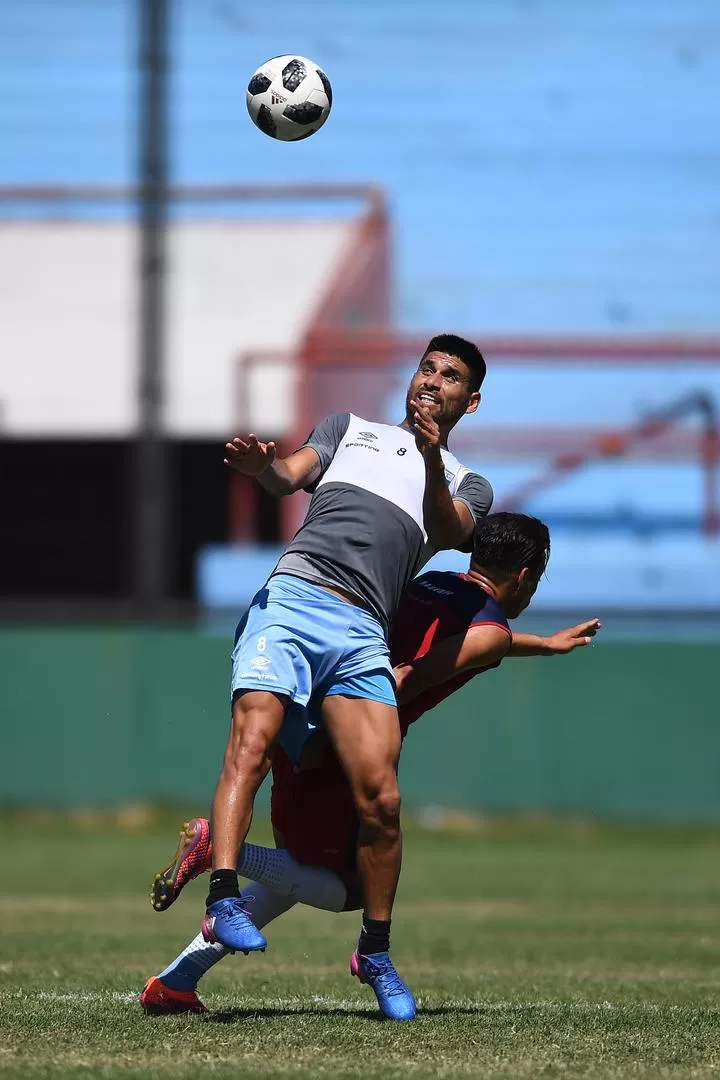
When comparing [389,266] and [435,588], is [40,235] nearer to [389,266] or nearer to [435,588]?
[389,266]

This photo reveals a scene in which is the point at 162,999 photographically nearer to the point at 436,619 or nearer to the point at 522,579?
the point at 436,619

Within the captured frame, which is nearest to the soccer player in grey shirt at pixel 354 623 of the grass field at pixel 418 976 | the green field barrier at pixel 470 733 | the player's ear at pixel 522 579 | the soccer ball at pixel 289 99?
the player's ear at pixel 522 579

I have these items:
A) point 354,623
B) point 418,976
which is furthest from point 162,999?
point 418,976

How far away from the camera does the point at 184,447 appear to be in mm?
19094

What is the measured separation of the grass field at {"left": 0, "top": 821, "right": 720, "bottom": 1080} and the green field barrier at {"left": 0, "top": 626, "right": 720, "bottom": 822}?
1.57 metres

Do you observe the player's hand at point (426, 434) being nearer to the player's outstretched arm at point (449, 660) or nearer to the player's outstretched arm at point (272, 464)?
the player's outstretched arm at point (272, 464)

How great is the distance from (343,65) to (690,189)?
4.06 meters

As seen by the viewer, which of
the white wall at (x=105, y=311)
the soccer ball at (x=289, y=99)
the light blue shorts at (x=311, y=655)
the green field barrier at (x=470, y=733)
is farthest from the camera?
the white wall at (x=105, y=311)

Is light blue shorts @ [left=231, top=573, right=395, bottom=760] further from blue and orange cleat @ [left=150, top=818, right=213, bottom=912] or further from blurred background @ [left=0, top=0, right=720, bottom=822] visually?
blurred background @ [left=0, top=0, right=720, bottom=822]

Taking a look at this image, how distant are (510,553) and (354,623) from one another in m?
0.71

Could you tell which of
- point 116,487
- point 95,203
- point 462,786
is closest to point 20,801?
point 462,786

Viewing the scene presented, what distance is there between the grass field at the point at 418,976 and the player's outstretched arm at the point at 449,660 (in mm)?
1044

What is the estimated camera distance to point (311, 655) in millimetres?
5465

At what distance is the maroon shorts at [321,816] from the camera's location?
18.6 ft
